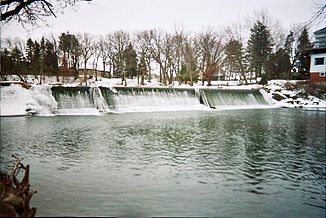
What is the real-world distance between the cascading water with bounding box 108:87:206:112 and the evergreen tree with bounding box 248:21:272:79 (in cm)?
1388

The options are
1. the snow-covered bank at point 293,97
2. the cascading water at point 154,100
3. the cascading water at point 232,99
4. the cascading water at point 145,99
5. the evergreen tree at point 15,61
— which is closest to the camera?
the evergreen tree at point 15,61

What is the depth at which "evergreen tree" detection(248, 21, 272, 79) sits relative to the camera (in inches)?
1238

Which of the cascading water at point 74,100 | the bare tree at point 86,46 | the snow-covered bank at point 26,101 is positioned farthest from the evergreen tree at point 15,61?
the bare tree at point 86,46

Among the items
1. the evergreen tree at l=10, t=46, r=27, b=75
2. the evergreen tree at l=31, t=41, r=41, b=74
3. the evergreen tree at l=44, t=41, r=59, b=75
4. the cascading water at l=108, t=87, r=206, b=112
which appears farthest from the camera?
the evergreen tree at l=44, t=41, r=59, b=75

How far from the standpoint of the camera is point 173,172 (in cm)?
564

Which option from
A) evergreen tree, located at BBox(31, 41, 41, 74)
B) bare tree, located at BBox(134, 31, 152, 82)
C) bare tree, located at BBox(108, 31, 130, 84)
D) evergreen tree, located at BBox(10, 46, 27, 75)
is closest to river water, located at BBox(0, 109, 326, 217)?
evergreen tree, located at BBox(10, 46, 27, 75)

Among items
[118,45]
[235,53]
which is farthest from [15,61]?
[235,53]

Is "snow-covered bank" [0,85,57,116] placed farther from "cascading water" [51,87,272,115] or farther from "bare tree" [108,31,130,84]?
A: "bare tree" [108,31,130,84]

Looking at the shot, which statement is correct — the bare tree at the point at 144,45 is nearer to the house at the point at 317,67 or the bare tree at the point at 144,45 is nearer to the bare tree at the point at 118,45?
the bare tree at the point at 118,45

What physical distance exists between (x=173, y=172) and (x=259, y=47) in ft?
98.9

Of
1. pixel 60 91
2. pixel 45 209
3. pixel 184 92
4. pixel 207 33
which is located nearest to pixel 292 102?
pixel 184 92

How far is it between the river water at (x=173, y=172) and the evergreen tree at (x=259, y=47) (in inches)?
923

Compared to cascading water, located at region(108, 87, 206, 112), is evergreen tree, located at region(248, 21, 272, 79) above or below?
above

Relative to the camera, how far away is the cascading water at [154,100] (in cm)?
1861
